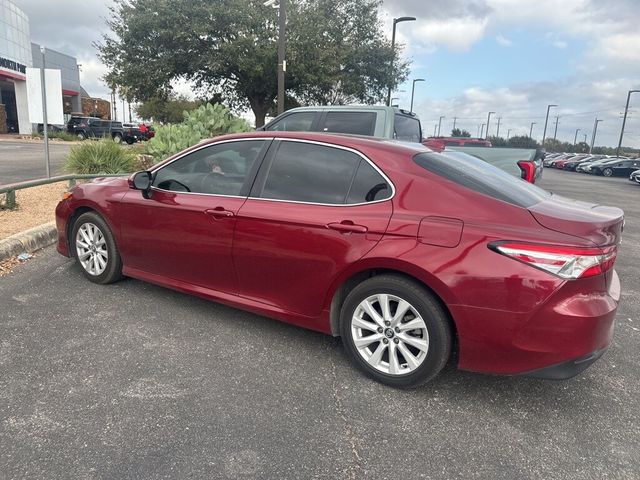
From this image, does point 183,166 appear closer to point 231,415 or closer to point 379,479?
point 231,415

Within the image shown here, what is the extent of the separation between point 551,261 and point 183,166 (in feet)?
9.80

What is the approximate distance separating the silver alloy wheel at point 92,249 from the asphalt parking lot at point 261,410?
68 centimetres

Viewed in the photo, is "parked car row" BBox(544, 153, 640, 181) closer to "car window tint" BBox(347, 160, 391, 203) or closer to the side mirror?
"car window tint" BBox(347, 160, 391, 203)

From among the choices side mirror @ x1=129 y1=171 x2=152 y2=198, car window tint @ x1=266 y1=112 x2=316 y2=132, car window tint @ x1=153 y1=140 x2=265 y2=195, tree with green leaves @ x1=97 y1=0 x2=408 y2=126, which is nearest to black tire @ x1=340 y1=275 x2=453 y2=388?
car window tint @ x1=153 y1=140 x2=265 y2=195

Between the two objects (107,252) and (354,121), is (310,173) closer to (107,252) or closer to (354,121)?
(107,252)

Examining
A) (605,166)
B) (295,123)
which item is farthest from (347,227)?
(605,166)

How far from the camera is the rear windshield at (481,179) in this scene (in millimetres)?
3041

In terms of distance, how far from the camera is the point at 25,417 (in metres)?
2.66

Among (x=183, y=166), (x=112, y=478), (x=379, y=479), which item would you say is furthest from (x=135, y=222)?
(x=379, y=479)

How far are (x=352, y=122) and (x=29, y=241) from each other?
467cm

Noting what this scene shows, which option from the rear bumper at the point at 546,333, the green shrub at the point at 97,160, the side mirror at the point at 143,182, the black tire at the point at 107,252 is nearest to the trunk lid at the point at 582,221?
the rear bumper at the point at 546,333

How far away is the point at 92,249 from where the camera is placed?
15.4ft

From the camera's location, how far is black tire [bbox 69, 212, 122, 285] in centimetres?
453

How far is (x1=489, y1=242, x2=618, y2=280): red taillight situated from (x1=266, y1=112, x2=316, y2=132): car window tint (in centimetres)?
561
